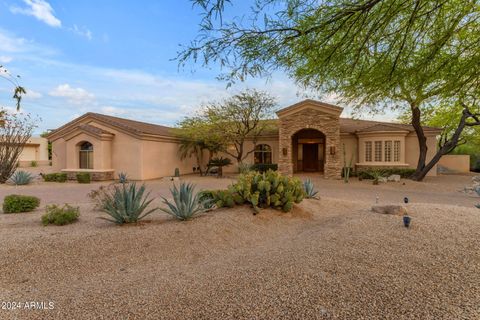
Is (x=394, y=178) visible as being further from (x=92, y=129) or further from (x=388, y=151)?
(x=92, y=129)

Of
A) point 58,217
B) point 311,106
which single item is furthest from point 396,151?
point 58,217

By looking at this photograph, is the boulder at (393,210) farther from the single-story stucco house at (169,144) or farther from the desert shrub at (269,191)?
the single-story stucco house at (169,144)

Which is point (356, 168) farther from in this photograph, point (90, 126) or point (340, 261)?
point (90, 126)

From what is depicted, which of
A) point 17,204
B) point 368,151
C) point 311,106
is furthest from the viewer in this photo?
point 368,151

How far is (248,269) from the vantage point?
3602 millimetres

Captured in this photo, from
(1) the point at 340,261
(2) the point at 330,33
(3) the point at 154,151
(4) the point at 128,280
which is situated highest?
(2) the point at 330,33

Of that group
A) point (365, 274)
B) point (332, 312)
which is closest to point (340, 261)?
point (365, 274)

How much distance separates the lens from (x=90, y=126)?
18469mm

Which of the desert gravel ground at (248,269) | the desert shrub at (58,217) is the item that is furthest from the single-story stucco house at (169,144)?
the desert gravel ground at (248,269)

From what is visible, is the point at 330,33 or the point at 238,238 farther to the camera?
the point at 238,238

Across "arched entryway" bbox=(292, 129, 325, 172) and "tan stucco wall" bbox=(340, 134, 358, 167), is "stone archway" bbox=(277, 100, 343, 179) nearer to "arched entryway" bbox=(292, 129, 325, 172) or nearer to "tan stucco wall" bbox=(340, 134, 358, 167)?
"tan stucco wall" bbox=(340, 134, 358, 167)

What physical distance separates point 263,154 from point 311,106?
674 centimetres

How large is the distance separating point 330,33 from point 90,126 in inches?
744

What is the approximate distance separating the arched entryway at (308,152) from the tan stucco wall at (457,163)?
11683 mm
